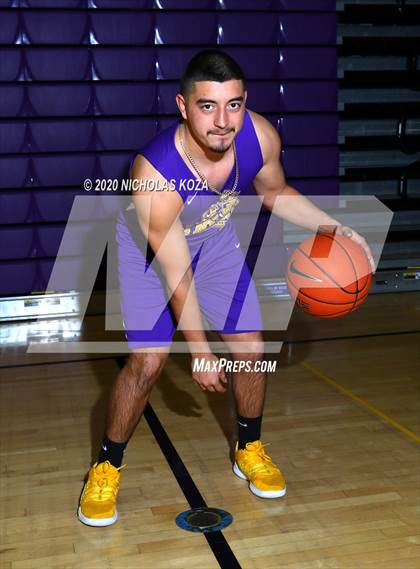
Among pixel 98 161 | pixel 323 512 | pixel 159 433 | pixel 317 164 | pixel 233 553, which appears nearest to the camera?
pixel 233 553

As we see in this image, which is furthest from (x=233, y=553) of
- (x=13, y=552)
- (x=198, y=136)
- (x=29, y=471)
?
(x=198, y=136)

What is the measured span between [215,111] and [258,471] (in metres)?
1.18

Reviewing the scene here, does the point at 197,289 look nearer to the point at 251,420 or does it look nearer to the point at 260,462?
the point at 251,420

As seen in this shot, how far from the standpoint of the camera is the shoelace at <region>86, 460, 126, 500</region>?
2.35m

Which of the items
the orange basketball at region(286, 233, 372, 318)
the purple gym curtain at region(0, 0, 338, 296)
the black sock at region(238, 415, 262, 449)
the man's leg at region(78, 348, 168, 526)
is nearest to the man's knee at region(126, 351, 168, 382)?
the man's leg at region(78, 348, 168, 526)

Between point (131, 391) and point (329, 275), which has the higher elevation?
point (329, 275)

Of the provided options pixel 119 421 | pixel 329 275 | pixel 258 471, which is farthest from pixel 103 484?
pixel 329 275

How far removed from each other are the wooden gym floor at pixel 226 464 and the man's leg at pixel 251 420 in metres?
0.05

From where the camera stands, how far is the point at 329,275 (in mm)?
2439

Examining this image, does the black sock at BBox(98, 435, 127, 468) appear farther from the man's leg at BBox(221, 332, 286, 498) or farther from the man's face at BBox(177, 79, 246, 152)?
the man's face at BBox(177, 79, 246, 152)

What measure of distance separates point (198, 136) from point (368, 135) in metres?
4.17

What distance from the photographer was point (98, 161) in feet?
17.8

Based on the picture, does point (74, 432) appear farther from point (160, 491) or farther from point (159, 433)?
point (160, 491)

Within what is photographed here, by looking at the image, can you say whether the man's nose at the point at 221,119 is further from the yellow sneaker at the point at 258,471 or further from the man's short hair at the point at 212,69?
the yellow sneaker at the point at 258,471
